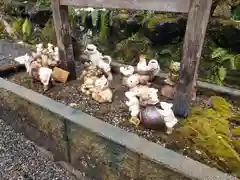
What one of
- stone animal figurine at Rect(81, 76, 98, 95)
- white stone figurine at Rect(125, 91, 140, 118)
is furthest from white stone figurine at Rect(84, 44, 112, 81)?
white stone figurine at Rect(125, 91, 140, 118)

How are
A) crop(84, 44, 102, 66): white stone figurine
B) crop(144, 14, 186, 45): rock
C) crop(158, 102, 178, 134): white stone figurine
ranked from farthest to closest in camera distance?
1. crop(144, 14, 186, 45): rock
2. crop(84, 44, 102, 66): white stone figurine
3. crop(158, 102, 178, 134): white stone figurine

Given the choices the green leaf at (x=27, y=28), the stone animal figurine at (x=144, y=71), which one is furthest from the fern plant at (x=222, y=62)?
the green leaf at (x=27, y=28)

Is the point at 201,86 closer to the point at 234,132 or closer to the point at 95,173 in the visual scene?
the point at 234,132

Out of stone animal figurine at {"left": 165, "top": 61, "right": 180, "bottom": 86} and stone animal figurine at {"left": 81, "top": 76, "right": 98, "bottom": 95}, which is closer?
stone animal figurine at {"left": 165, "top": 61, "right": 180, "bottom": 86}

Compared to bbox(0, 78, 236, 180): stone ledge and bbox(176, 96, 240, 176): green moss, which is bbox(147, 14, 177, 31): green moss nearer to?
bbox(176, 96, 240, 176): green moss

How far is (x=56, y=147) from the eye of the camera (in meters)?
1.84

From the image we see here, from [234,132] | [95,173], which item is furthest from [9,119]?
[234,132]

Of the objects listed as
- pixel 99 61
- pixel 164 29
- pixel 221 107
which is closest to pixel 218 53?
pixel 164 29

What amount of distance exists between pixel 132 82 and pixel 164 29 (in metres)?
1.05

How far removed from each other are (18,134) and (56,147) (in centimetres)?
A: 54

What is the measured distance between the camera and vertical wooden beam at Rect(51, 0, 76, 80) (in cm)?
197

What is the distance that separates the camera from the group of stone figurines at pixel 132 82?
4.99 feet

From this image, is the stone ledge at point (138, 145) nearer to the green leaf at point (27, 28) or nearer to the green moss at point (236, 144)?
the green moss at point (236, 144)

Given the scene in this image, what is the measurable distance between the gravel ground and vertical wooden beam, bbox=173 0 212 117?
0.94 meters
